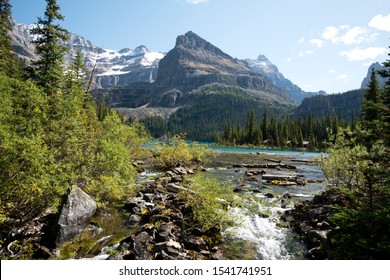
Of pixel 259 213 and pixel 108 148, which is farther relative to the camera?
pixel 259 213

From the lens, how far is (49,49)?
26641mm

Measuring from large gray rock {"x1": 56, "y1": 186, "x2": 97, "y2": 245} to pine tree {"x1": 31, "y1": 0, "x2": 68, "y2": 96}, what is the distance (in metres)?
17.7

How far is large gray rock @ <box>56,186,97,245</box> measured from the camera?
11748 millimetres

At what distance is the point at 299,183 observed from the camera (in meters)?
28.5

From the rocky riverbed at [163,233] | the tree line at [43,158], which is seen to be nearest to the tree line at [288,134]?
the rocky riverbed at [163,233]

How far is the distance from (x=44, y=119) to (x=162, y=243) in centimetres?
928

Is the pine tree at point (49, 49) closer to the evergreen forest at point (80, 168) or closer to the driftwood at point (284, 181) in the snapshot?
the evergreen forest at point (80, 168)

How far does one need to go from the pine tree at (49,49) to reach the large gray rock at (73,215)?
696 inches

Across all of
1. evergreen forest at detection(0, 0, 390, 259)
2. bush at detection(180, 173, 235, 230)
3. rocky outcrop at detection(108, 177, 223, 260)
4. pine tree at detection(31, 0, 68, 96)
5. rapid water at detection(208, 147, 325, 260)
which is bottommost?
rapid water at detection(208, 147, 325, 260)

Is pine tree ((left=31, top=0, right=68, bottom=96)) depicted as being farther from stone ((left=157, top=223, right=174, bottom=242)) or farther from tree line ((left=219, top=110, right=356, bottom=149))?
tree line ((left=219, top=110, right=356, bottom=149))

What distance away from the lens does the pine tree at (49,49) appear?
85.7ft

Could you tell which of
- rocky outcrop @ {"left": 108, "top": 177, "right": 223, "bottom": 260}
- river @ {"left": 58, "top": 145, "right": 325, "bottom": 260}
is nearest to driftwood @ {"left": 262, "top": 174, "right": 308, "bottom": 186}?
river @ {"left": 58, "top": 145, "right": 325, "bottom": 260}

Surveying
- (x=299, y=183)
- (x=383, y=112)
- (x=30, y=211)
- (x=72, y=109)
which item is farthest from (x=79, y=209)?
(x=299, y=183)

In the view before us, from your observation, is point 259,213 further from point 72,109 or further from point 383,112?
point 72,109
